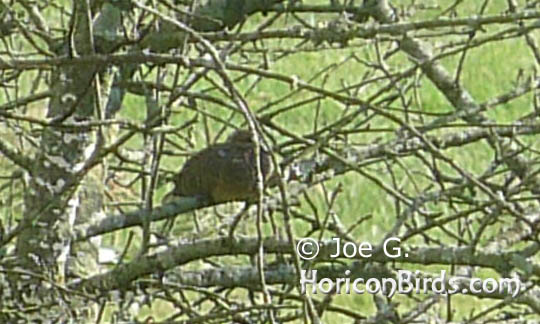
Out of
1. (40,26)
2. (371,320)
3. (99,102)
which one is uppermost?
(40,26)

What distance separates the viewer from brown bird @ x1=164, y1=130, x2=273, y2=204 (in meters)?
2.34

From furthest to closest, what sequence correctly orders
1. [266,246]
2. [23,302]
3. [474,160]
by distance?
1. [474,160]
2. [23,302]
3. [266,246]

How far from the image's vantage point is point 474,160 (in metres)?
4.32

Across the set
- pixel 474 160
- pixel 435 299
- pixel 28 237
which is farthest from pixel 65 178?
pixel 474 160

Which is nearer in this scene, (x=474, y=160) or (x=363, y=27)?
(x=363, y=27)

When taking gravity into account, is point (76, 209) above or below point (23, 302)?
above

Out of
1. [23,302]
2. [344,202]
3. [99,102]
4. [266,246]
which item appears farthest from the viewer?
[344,202]

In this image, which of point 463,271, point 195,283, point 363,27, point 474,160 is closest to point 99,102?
point 363,27

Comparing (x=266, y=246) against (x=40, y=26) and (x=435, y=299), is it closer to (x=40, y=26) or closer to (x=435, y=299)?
(x=435, y=299)

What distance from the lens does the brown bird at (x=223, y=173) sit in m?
2.34

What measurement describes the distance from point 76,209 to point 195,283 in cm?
25

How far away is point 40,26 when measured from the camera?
2.15 meters

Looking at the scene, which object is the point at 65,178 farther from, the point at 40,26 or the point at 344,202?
the point at 344,202

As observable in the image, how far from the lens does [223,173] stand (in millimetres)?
2379
